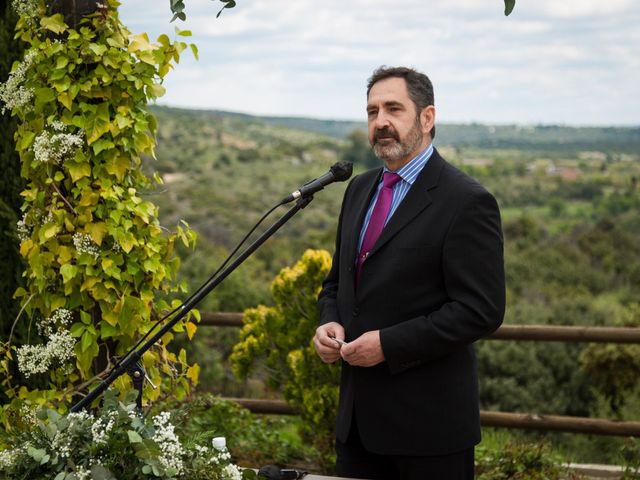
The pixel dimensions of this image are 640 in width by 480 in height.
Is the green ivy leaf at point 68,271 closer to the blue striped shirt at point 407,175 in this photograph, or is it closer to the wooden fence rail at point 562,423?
the blue striped shirt at point 407,175

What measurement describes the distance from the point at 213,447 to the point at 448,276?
948mm

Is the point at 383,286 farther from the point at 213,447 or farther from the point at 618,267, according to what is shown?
the point at 618,267

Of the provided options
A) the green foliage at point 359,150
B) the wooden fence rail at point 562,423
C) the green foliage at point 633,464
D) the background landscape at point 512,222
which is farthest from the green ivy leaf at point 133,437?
the green foliage at point 359,150

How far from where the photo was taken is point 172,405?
16.5 ft

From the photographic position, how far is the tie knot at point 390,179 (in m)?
2.93

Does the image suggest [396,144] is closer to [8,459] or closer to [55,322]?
[8,459]

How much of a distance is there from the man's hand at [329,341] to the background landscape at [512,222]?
4.89 ft

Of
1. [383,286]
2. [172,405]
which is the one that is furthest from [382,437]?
[172,405]

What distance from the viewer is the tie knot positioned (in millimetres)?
2926

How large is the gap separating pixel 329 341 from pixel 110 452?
0.91 metres

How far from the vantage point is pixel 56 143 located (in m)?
3.41

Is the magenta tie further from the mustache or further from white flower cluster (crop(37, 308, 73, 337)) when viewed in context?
white flower cluster (crop(37, 308, 73, 337))

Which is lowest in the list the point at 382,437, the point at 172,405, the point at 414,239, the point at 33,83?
the point at 172,405

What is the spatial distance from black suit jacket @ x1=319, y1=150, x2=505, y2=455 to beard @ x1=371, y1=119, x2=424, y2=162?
11 centimetres
